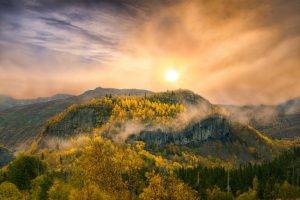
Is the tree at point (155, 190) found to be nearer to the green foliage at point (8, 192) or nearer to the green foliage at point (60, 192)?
the green foliage at point (60, 192)

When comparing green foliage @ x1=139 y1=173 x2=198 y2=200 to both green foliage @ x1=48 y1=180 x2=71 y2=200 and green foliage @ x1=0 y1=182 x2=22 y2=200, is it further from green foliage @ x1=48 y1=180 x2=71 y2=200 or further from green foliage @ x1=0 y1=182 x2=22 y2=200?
green foliage @ x1=0 y1=182 x2=22 y2=200

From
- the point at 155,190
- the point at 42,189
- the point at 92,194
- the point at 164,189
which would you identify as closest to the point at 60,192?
the point at 42,189

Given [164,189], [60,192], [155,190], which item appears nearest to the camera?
[155,190]

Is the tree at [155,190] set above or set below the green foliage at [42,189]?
above

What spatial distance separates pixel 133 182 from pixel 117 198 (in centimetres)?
1127

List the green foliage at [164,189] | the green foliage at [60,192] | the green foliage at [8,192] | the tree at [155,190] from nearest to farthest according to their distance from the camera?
the tree at [155,190]
the green foliage at [164,189]
the green foliage at [60,192]
the green foliage at [8,192]

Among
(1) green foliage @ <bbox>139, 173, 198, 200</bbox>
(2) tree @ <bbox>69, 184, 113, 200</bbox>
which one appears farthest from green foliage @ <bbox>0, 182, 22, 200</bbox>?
(1) green foliage @ <bbox>139, 173, 198, 200</bbox>

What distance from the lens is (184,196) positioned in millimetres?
78875

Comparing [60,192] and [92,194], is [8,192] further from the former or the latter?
[92,194]

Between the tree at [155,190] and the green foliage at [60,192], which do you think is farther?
the green foliage at [60,192]

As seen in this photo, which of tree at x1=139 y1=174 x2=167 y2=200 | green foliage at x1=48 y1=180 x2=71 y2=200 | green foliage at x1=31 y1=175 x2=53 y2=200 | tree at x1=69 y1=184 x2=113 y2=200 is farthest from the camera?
Answer: green foliage at x1=31 y1=175 x2=53 y2=200

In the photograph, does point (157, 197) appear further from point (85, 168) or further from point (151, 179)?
point (85, 168)

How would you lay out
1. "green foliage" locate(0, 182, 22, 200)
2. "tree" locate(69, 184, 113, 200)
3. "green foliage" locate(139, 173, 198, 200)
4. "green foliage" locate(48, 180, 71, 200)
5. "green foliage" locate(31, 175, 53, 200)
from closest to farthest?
"green foliage" locate(139, 173, 198, 200), "tree" locate(69, 184, 113, 200), "green foliage" locate(48, 180, 71, 200), "green foliage" locate(0, 182, 22, 200), "green foliage" locate(31, 175, 53, 200)

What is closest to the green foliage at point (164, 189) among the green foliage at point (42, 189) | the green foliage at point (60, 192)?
the green foliage at point (60, 192)
